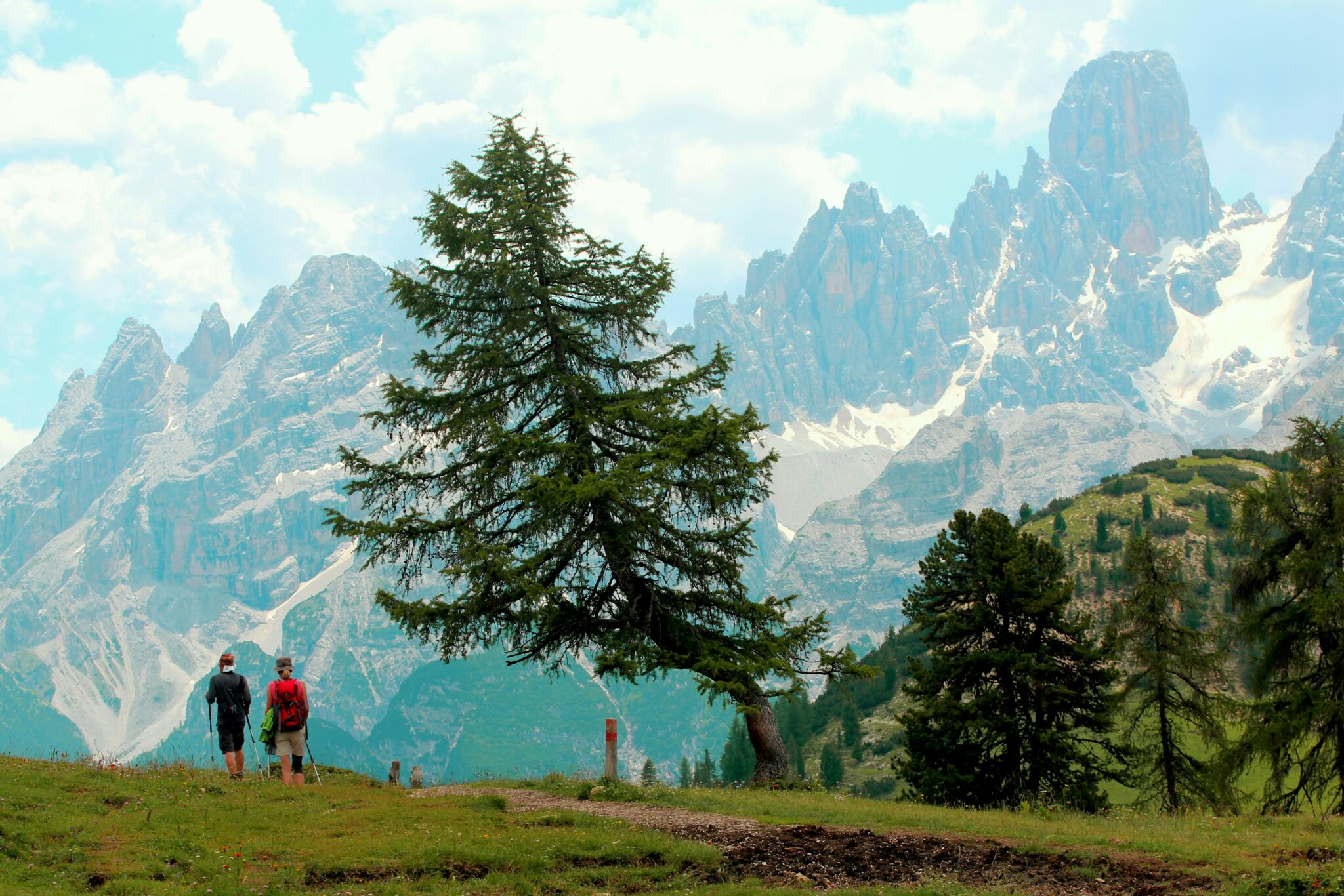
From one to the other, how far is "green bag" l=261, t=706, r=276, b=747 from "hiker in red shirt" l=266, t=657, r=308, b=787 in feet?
0.17

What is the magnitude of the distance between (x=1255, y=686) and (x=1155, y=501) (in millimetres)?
137240

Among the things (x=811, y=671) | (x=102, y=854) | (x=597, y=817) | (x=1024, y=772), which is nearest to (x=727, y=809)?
(x=597, y=817)

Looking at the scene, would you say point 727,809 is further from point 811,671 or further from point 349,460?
point 349,460

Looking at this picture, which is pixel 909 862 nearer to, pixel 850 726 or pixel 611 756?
pixel 611 756

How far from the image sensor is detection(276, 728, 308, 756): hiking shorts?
2070 centimetres

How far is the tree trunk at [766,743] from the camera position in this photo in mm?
23969

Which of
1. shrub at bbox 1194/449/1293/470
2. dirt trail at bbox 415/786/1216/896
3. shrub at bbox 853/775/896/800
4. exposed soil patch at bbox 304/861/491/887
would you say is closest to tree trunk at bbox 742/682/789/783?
dirt trail at bbox 415/786/1216/896

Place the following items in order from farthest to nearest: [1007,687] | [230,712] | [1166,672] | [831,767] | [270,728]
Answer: [831,767] < [1007,687] < [1166,672] < [230,712] < [270,728]

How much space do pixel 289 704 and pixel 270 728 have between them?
1.92 feet

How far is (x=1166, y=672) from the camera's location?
1259 inches

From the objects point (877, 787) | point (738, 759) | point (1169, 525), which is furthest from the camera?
point (1169, 525)

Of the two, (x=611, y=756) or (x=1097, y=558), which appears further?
(x=1097, y=558)

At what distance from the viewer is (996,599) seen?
37.0 meters

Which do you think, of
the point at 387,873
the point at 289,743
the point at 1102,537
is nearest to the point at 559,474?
the point at 289,743
